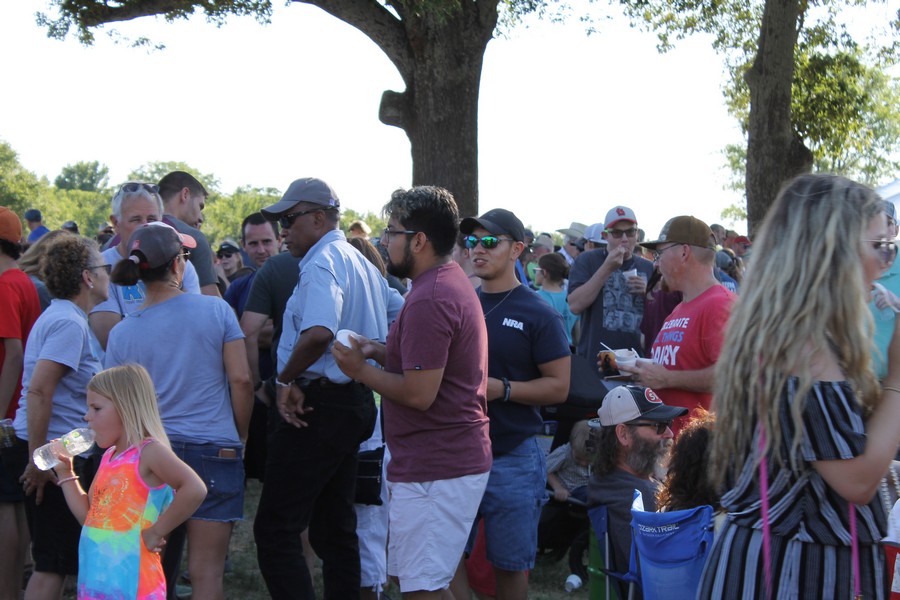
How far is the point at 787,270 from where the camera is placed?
2.23 m

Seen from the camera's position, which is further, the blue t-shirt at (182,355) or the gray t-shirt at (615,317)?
the gray t-shirt at (615,317)

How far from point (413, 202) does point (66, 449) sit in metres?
1.62

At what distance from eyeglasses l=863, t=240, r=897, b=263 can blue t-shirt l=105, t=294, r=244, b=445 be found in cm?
276

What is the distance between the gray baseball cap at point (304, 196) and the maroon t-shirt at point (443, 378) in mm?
960

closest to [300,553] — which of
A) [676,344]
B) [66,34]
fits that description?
[676,344]

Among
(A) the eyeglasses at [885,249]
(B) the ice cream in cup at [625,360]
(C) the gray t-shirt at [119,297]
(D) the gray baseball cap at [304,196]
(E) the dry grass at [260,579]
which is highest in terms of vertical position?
(D) the gray baseball cap at [304,196]

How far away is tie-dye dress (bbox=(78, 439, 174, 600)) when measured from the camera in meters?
3.42

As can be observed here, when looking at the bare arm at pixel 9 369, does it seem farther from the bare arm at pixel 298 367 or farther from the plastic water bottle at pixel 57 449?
the bare arm at pixel 298 367

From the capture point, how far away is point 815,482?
2.21 m

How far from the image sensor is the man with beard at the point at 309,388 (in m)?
4.14

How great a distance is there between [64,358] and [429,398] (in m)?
1.86

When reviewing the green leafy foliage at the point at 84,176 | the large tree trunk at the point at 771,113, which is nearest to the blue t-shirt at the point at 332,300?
the large tree trunk at the point at 771,113

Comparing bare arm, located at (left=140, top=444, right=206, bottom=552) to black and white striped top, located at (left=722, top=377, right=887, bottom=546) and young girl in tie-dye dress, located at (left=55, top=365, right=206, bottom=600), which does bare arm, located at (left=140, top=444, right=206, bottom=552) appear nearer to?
young girl in tie-dye dress, located at (left=55, top=365, right=206, bottom=600)

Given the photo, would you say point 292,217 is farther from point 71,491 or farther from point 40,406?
point 71,491
